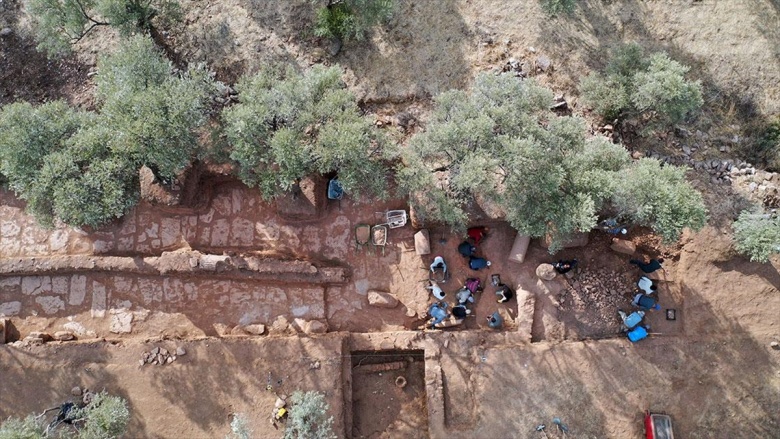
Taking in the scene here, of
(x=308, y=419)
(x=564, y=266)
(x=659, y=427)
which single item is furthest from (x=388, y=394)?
(x=659, y=427)

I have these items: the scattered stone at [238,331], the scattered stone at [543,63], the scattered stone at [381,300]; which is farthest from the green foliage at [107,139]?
the scattered stone at [543,63]

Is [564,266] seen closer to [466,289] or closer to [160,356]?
[466,289]

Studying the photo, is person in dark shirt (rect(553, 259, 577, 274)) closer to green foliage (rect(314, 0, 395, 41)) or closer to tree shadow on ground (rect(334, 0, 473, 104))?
tree shadow on ground (rect(334, 0, 473, 104))

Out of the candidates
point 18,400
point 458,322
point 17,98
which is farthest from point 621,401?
point 17,98

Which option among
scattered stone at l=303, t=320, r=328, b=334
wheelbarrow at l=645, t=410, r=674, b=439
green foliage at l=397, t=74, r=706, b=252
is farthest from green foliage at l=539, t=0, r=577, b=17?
wheelbarrow at l=645, t=410, r=674, b=439

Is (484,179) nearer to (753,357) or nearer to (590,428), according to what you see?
(590,428)

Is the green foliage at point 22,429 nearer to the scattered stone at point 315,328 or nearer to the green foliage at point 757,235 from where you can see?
the scattered stone at point 315,328
